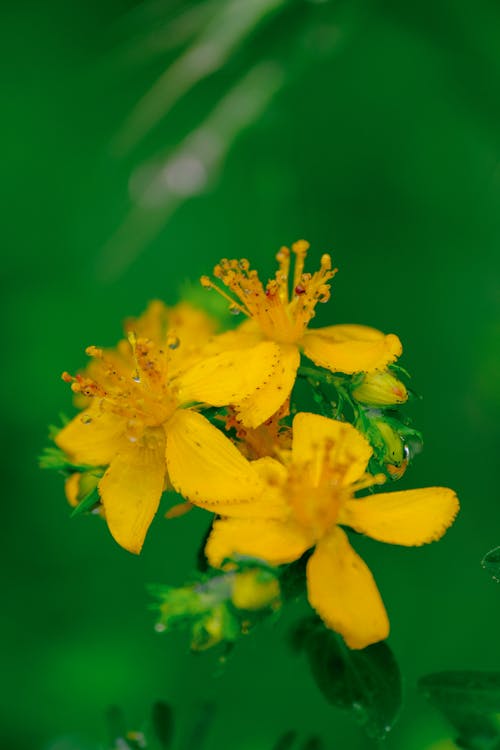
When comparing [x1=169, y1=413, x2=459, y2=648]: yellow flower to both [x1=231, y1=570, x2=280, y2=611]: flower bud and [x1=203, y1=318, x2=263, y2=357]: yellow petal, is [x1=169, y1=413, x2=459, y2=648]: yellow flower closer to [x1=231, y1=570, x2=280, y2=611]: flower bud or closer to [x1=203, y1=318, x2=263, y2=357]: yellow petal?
[x1=231, y1=570, x2=280, y2=611]: flower bud

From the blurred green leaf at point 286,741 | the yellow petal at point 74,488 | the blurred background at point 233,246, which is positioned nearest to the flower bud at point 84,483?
the yellow petal at point 74,488

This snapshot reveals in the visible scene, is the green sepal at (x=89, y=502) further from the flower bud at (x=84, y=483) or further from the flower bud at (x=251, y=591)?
the flower bud at (x=251, y=591)

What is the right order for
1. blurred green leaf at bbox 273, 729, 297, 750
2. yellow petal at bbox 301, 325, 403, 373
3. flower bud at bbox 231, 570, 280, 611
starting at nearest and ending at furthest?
flower bud at bbox 231, 570, 280, 611, yellow petal at bbox 301, 325, 403, 373, blurred green leaf at bbox 273, 729, 297, 750

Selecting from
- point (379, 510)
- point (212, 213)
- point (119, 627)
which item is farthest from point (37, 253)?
point (379, 510)

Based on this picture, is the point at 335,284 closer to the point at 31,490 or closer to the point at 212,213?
the point at 212,213

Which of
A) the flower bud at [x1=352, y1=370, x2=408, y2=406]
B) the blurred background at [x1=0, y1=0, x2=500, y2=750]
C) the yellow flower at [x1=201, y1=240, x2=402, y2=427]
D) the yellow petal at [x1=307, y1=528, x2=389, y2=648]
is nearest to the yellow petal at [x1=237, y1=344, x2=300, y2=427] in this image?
the yellow flower at [x1=201, y1=240, x2=402, y2=427]

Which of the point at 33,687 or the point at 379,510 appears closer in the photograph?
the point at 379,510
